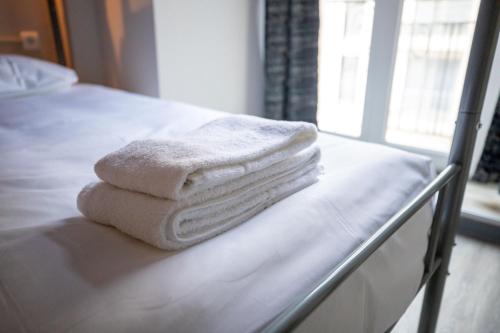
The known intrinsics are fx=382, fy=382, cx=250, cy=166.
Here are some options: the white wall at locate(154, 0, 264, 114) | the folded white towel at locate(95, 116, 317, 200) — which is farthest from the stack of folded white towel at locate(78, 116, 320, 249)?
the white wall at locate(154, 0, 264, 114)

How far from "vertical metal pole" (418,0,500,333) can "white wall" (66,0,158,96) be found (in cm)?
159

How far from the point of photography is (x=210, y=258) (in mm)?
590

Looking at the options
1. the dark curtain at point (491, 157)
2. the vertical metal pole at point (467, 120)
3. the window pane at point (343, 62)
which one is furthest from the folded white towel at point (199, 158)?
the window pane at point (343, 62)

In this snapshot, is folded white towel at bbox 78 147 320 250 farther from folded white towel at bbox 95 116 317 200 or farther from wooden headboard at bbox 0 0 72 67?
wooden headboard at bbox 0 0 72 67

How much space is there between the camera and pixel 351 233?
28.1 inches

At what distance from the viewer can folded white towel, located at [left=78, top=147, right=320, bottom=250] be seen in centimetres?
60

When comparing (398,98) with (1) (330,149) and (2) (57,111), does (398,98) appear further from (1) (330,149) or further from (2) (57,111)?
(2) (57,111)

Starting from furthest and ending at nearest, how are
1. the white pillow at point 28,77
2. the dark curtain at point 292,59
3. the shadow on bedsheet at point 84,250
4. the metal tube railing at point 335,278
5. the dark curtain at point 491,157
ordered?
the dark curtain at point 292,59
the dark curtain at point 491,157
the white pillow at point 28,77
the shadow on bedsheet at point 84,250
the metal tube railing at point 335,278

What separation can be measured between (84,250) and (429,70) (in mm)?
2329

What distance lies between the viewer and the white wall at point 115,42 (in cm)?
207

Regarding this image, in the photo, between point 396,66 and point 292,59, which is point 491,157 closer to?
point 396,66

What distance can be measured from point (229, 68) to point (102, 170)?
1853mm

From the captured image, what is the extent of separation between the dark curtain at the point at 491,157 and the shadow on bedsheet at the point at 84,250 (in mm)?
2029

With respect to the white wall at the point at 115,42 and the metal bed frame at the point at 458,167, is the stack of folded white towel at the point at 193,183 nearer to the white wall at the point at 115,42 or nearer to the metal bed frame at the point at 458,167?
the metal bed frame at the point at 458,167
